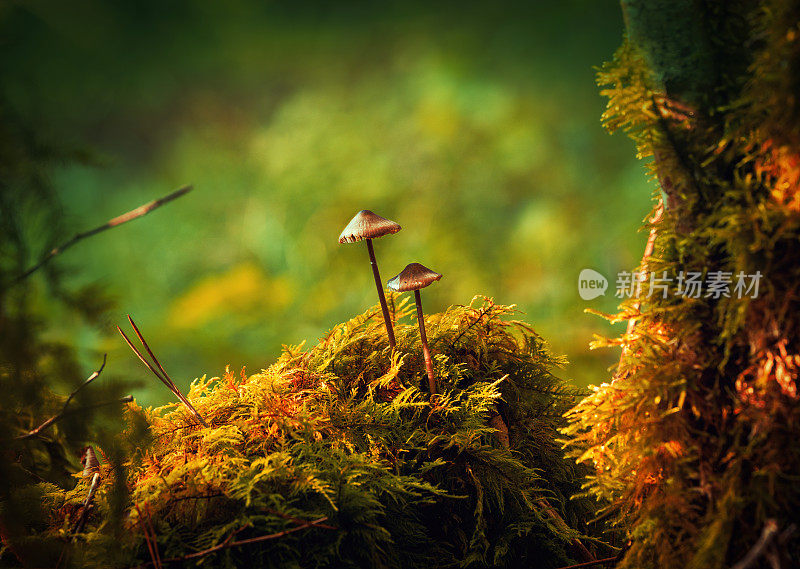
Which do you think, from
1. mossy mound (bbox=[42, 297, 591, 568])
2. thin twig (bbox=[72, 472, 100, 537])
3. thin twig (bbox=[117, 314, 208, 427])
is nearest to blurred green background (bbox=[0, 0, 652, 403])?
mossy mound (bbox=[42, 297, 591, 568])

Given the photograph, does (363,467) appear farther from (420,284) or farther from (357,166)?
(357,166)

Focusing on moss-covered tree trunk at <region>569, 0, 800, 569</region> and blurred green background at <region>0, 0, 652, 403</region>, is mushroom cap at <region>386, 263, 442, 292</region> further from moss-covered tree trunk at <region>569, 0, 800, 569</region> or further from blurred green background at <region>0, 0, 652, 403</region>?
blurred green background at <region>0, 0, 652, 403</region>

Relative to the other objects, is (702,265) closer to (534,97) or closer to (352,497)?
(352,497)

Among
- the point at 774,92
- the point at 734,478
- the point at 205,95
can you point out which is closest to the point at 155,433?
the point at 734,478

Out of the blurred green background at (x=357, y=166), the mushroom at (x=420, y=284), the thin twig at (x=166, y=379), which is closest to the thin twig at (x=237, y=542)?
the thin twig at (x=166, y=379)

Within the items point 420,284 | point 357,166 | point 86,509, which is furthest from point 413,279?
point 357,166

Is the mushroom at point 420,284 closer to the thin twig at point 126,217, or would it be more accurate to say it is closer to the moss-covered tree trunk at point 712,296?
the moss-covered tree trunk at point 712,296
